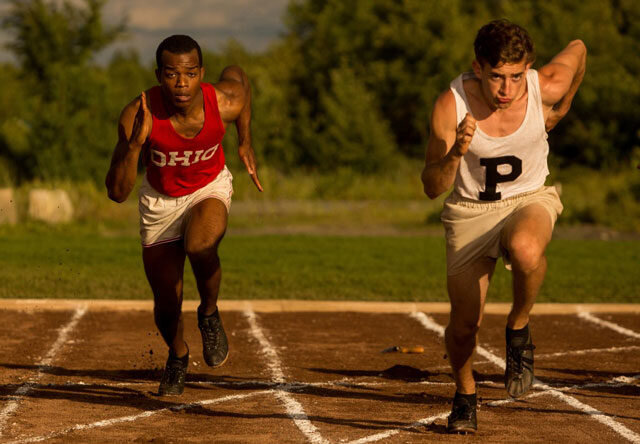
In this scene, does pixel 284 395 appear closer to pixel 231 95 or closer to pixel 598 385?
pixel 231 95

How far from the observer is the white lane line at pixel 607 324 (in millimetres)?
10462

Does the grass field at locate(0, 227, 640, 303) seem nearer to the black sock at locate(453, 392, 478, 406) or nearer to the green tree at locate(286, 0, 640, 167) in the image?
the black sock at locate(453, 392, 478, 406)

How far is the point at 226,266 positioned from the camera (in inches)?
637

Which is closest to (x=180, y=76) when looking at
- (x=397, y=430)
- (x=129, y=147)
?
(x=129, y=147)

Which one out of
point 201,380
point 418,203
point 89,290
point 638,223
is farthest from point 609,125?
point 201,380

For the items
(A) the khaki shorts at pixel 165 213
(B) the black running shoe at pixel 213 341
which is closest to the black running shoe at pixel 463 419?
(B) the black running shoe at pixel 213 341

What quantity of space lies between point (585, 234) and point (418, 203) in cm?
904

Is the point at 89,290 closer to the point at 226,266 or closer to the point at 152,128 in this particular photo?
the point at 226,266

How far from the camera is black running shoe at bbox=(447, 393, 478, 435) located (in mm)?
6258

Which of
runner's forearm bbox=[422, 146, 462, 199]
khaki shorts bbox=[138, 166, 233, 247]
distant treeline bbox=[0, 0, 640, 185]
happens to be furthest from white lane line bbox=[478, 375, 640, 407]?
distant treeline bbox=[0, 0, 640, 185]

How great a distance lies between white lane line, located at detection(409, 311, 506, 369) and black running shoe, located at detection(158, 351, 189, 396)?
2.69 m

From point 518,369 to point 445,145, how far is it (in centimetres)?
143

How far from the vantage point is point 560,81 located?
20.7 feet

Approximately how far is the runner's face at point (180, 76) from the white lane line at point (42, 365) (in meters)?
2.26
